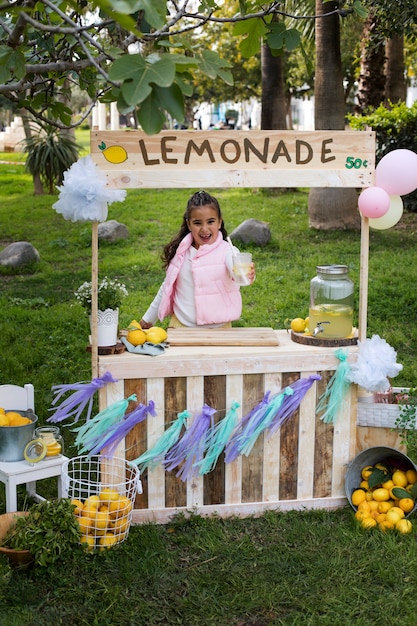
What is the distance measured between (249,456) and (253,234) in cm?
634

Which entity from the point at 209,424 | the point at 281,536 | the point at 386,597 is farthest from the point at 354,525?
the point at 209,424

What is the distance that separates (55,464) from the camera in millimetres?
3713

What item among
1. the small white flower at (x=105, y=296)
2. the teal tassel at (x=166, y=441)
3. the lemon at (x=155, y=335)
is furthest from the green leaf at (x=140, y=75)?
the teal tassel at (x=166, y=441)

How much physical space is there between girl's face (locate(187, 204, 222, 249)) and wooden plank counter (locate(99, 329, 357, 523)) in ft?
2.29

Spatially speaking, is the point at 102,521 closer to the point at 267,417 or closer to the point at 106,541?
the point at 106,541

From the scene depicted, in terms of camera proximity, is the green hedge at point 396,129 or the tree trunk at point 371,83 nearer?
the green hedge at point 396,129

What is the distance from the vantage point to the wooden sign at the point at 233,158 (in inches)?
145

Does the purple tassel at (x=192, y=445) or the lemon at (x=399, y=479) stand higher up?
the purple tassel at (x=192, y=445)

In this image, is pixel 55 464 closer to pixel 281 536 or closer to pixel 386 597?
pixel 281 536

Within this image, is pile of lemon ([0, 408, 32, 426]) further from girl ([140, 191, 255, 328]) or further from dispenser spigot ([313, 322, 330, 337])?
dispenser spigot ([313, 322, 330, 337])

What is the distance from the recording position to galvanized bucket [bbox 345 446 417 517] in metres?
3.98

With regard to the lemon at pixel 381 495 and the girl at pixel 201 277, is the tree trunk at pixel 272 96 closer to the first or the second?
the girl at pixel 201 277

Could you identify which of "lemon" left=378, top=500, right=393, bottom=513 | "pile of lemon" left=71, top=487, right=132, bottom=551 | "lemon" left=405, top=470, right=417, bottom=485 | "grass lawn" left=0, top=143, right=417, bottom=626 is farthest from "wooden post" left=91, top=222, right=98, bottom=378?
"lemon" left=405, top=470, right=417, bottom=485

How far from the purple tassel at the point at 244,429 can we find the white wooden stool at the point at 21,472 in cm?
80
